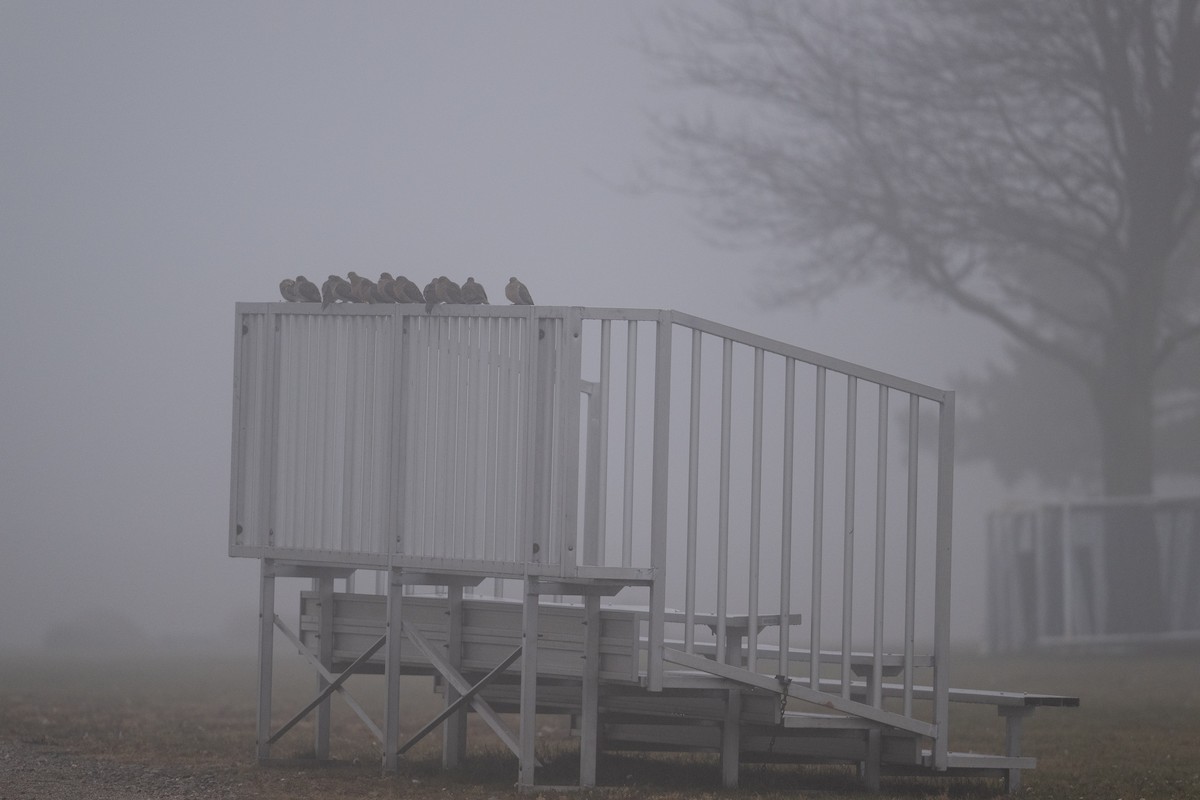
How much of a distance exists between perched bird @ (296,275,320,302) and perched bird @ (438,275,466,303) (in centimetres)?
78

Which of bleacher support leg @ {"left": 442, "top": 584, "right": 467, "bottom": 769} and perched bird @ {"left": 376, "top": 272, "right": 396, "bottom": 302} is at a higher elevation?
perched bird @ {"left": 376, "top": 272, "right": 396, "bottom": 302}

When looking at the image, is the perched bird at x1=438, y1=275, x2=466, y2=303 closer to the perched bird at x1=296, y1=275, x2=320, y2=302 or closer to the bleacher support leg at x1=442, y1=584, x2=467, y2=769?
the perched bird at x1=296, y1=275, x2=320, y2=302

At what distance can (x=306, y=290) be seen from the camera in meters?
7.84

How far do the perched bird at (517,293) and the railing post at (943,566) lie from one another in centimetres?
203

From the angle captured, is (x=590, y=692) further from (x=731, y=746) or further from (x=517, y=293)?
(x=517, y=293)

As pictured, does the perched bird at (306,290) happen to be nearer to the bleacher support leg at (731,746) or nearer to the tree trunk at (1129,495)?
the bleacher support leg at (731,746)

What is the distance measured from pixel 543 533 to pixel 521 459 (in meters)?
0.38

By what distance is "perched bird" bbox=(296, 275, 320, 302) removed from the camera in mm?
7809

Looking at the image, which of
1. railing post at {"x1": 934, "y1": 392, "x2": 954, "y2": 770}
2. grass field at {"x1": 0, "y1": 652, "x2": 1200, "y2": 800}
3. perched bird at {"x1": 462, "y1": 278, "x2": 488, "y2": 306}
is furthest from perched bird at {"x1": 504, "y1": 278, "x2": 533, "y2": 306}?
grass field at {"x1": 0, "y1": 652, "x2": 1200, "y2": 800}

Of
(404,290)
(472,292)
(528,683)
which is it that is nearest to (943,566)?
(528,683)

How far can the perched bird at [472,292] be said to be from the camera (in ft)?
24.7

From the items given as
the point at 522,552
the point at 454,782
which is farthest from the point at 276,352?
the point at 454,782

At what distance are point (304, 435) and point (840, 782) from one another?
322 centimetres

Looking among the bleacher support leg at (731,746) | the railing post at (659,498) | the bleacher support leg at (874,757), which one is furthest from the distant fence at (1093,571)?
the railing post at (659,498)
